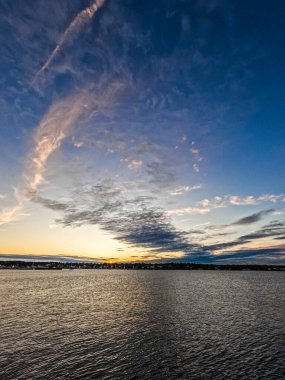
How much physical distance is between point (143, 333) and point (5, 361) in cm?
2213

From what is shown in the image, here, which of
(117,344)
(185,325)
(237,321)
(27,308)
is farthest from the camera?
(27,308)

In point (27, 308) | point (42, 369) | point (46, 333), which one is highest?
point (27, 308)

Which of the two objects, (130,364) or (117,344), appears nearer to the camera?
(130,364)

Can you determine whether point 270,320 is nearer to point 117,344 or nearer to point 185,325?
point 185,325

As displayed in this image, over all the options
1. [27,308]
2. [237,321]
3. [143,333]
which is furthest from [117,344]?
[27,308]

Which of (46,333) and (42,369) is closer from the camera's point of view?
(42,369)

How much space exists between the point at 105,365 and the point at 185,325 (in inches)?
991

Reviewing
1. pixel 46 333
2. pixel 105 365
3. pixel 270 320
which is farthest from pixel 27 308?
pixel 270 320

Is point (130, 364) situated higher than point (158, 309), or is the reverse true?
point (158, 309)

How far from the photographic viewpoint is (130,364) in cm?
3412

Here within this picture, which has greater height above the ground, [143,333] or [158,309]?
[158,309]

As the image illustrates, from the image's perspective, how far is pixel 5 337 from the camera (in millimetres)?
44031

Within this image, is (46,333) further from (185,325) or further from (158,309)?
(158,309)

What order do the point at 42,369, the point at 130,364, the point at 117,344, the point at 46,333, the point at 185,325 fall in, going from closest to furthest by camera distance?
the point at 42,369 → the point at 130,364 → the point at 117,344 → the point at 46,333 → the point at 185,325
